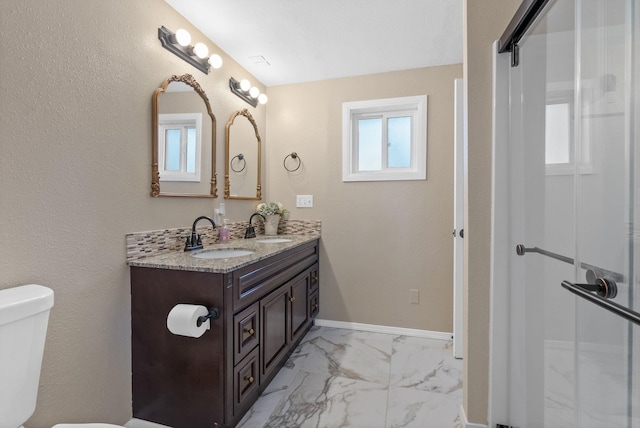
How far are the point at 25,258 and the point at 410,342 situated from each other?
247cm

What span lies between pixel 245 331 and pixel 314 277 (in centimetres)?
118

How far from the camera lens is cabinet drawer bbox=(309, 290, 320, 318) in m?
2.55

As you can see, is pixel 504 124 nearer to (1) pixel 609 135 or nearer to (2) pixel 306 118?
(1) pixel 609 135

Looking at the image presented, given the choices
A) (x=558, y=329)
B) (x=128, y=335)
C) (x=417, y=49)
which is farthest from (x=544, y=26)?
(x=128, y=335)

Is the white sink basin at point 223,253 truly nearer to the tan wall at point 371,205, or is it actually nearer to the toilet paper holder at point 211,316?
the toilet paper holder at point 211,316

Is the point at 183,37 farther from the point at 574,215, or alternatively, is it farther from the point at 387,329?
the point at 387,329

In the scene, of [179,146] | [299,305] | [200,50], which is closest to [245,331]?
[299,305]

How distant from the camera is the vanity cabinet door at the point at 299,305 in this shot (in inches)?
84.0

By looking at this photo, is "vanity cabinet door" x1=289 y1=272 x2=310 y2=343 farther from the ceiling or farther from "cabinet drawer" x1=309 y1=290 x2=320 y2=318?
the ceiling

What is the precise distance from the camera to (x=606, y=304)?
70 centimetres

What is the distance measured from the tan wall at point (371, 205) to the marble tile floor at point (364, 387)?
1.11ft

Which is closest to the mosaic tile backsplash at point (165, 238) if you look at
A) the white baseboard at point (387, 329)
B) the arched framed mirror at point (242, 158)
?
the arched framed mirror at point (242, 158)

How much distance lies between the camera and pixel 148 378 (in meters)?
1.45

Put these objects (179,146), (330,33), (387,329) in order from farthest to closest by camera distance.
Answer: (387,329) < (330,33) < (179,146)
